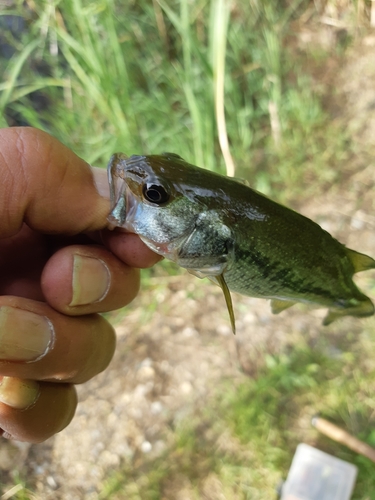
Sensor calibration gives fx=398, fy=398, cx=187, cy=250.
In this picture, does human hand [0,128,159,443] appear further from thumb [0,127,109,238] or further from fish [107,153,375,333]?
fish [107,153,375,333]

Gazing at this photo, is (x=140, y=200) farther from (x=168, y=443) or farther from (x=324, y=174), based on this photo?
(x=324, y=174)

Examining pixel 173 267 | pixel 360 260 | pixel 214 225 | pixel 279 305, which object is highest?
pixel 214 225

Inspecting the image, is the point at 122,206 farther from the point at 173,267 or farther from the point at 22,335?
the point at 173,267

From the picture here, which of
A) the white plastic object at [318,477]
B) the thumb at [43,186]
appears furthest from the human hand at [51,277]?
the white plastic object at [318,477]

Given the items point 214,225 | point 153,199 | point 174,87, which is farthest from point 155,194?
point 174,87

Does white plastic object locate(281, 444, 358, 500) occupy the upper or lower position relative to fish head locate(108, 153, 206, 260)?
lower

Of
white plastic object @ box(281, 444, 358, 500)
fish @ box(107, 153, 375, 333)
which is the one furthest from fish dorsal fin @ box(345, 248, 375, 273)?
white plastic object @ box(281, 444, 358, 500)

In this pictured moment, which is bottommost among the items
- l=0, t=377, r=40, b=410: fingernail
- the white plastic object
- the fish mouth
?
the white plastic object
